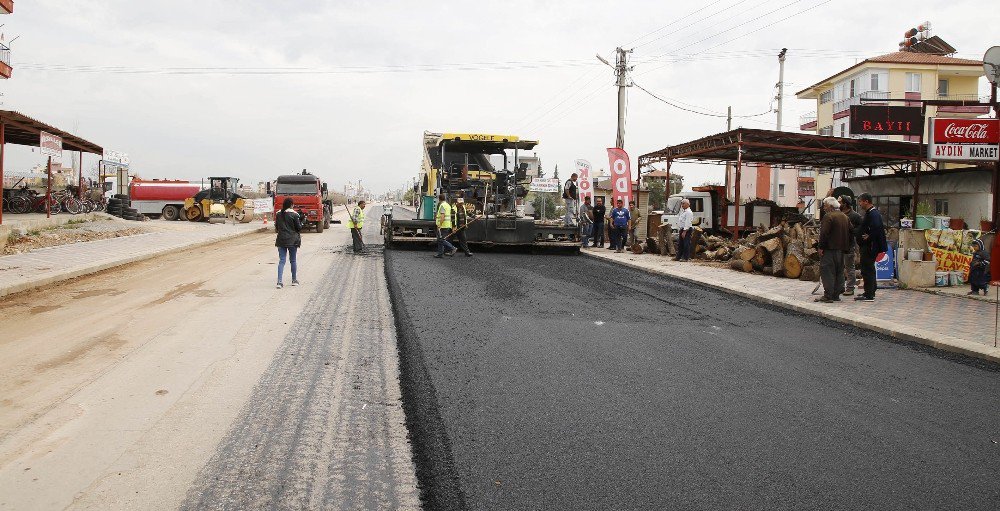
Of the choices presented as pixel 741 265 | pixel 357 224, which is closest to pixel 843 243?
pixel 741 265

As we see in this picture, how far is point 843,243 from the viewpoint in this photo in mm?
9898

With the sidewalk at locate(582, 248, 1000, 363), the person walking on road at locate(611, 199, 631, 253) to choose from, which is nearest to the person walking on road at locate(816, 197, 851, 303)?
the sidewalk at locate(582, 248, 1000, 363)

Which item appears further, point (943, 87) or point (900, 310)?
point (943, 87)

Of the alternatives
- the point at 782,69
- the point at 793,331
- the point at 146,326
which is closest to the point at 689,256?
the point at 793,331

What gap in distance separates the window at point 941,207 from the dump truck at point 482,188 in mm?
13635

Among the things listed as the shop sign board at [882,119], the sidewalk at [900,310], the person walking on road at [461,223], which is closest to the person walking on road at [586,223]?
the person walking on road at [461,223]

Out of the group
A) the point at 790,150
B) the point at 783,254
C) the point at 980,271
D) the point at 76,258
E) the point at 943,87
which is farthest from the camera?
the point at 943,87

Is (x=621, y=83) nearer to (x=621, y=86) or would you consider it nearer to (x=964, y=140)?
(x=621, y=86)

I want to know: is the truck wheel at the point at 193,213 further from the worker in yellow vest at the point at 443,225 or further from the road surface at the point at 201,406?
the road surface at the point at 201,406

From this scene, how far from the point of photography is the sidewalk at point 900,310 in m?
7.32

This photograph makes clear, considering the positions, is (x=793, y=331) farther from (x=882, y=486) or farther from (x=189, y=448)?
(x=189, y=448)

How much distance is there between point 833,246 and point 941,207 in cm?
1706

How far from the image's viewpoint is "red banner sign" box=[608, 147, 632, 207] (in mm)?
21516

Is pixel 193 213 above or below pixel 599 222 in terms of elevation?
above
